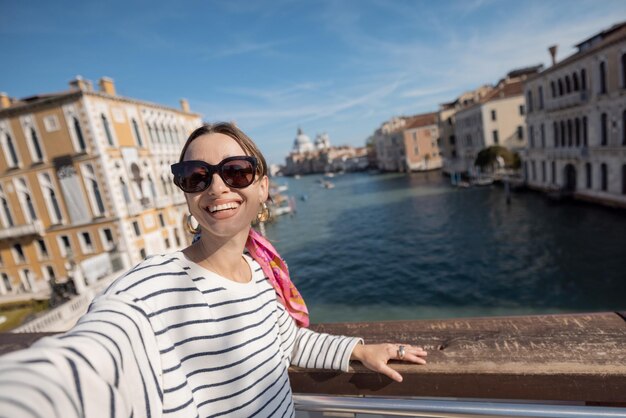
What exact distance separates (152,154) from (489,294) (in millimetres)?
19828

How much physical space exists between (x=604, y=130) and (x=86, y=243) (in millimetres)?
29250

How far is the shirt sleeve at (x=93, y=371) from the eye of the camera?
0.44 meters

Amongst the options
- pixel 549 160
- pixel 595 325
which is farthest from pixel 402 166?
pixel 595 325

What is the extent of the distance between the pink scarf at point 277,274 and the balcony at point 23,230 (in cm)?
2200

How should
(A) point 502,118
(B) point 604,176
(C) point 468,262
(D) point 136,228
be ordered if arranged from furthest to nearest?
(A) point 502,118
(B) point 604,176
(D) point 136,228
(C) point 468,262

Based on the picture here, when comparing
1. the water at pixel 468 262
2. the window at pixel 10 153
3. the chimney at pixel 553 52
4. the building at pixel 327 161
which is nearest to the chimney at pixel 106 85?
the window at pixel 10 153

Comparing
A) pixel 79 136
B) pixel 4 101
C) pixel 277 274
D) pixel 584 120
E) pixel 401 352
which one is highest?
pixel 4 101

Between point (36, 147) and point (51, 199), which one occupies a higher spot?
point (36, 147)

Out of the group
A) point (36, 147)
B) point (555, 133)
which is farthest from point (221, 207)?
point (555, 133)

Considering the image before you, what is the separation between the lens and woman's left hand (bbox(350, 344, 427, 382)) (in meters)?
1.24

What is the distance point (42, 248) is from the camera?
744 inches

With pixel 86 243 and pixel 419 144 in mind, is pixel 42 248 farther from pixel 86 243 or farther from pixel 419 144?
pixel 419 144

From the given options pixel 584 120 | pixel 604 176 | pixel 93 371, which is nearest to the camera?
pixel 93 371

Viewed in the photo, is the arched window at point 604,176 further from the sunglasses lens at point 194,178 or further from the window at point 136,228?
the window at point 136,228
